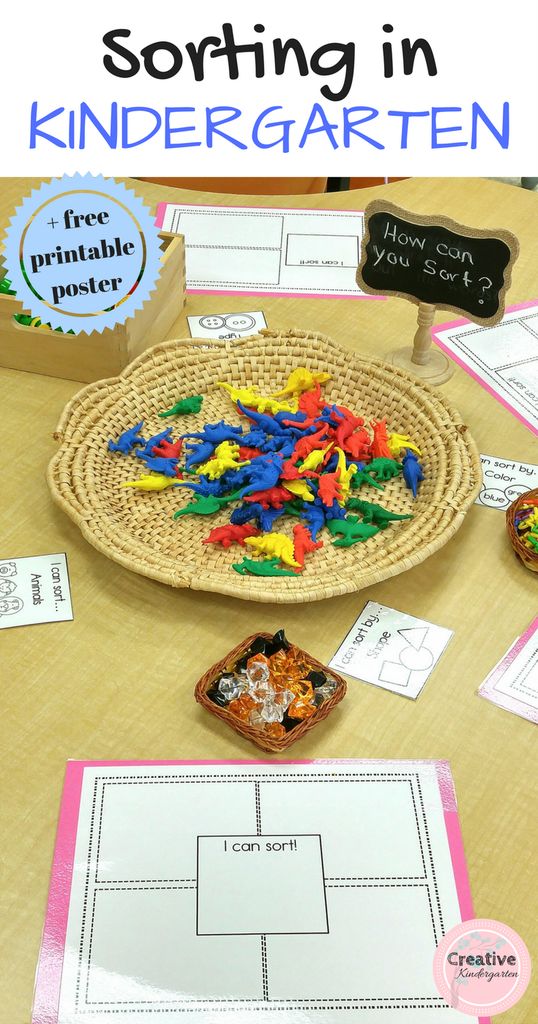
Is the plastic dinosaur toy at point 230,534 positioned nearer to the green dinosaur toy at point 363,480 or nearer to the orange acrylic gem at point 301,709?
the green dinosaur toy at point 363,480

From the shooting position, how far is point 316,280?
5.54 feet

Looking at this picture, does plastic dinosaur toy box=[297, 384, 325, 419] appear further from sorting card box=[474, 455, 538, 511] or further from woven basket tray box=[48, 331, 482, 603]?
sorting card box=[474, 455, 538, 511]

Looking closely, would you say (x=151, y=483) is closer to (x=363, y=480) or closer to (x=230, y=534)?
(x=230, y=534)

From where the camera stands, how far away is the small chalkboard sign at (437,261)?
4.28ft

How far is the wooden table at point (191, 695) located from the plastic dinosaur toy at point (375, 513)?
0.25ft

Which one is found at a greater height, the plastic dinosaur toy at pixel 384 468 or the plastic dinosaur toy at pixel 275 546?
the plastic dinosaur toy at pixel 384 468

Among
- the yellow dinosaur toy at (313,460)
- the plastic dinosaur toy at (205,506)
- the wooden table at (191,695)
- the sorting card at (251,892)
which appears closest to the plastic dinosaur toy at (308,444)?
the yellow dinosaur toy at (313,460)

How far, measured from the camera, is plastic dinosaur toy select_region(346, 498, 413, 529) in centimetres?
120

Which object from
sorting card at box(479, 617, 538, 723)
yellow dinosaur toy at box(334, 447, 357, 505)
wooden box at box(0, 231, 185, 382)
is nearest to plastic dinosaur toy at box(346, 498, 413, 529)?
yellow dinosaur toy at box(334, 447, 357, 505)

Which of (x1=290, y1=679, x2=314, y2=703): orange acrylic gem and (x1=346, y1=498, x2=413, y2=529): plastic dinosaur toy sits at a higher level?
Result: (x1=346, y1=498, x2=413, y2=529): plastic dinosaur toy

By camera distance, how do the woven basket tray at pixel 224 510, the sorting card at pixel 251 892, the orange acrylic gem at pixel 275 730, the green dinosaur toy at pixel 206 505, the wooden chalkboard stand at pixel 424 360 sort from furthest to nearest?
the wooden chalkboard stand at pixel 424 360 → the green dinosaur toy at pixel 206 505 → the woven basket tray at pixel 224 510 → the orange acrylic gem at pixel 275 730 → the sorting card at pixel 251 892

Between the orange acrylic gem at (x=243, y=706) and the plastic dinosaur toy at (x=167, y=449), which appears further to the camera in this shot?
the plastic dinosaur toy at (x=167, y=449)

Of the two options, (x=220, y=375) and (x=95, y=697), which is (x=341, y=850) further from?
(x=220, y=375)

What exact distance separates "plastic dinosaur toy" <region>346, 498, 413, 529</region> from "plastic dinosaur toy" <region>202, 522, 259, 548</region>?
0.14 metres
